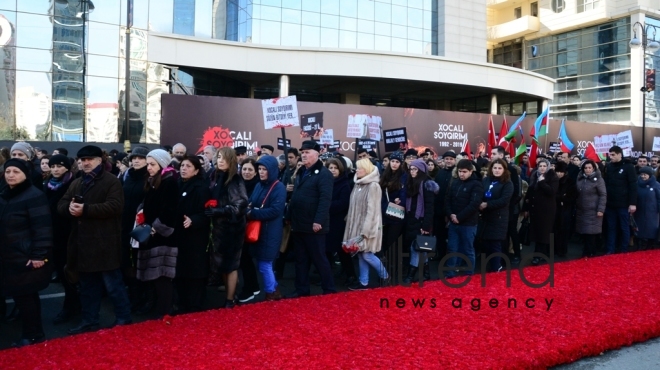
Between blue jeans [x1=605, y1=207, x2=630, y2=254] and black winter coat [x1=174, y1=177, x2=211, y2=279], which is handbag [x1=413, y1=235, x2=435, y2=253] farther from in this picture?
blue jeans [x1=605, y1=207, x2=630, y2=254]

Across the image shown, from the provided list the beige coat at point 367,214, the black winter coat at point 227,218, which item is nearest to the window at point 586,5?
the beige coat at point 367,214

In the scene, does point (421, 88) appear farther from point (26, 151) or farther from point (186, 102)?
point (26, 151)

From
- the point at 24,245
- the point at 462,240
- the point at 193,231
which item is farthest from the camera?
the point at 462,240

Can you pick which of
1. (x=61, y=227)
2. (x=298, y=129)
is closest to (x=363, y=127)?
(x=298, y=129)

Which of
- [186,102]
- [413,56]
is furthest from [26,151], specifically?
[413,56]

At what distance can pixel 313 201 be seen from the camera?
7219 millimetres

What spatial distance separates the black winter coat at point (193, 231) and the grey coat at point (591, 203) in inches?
286

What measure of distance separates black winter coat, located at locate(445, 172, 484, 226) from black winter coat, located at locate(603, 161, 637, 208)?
13.0 ft

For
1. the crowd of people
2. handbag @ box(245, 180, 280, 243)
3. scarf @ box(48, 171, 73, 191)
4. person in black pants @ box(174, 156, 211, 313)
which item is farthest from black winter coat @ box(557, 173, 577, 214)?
scarf @ box(48, 171, 73, 191)

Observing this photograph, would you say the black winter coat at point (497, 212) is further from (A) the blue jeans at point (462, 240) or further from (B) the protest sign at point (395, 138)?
(B) the protest sign at point (395, 138)

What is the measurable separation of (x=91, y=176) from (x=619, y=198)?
9247 millimetres

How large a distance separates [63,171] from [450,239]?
531cm

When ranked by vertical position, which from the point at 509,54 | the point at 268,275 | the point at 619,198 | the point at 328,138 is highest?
the point at 509,54

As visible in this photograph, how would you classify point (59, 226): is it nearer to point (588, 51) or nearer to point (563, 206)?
point (563, 206)
